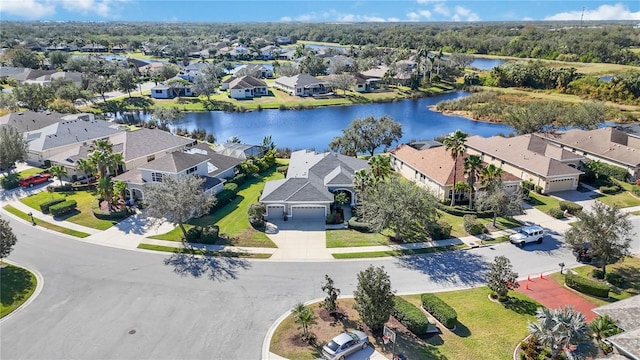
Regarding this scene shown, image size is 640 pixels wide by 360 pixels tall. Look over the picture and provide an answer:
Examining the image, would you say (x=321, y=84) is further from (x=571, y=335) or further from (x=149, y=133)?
(x=571, y=335)

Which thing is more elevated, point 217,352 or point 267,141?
point 267,141

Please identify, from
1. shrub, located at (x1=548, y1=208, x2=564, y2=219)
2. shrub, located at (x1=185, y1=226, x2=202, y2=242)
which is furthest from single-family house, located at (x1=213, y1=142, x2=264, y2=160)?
shrub, located at (x1=548, y1=208, x2=564, y2=219)

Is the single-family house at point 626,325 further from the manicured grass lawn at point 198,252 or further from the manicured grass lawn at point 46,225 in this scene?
the manicured grass lawn at point 46,225

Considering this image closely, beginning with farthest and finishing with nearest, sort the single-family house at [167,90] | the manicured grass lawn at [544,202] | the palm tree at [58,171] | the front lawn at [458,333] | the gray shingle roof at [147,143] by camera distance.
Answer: the single-family house at [167,90], the gray shingle roof at [147,143], the palm tree at [58,171], the manicured grass lawn at [544,202], the front lawn at [458,333]

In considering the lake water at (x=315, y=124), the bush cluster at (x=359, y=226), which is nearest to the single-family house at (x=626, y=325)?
the bush cluster at (x=359, y=226)

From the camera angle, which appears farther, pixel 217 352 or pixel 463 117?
pixel 463 117

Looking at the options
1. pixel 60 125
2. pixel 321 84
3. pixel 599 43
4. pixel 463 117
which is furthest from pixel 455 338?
pixel 599 43
